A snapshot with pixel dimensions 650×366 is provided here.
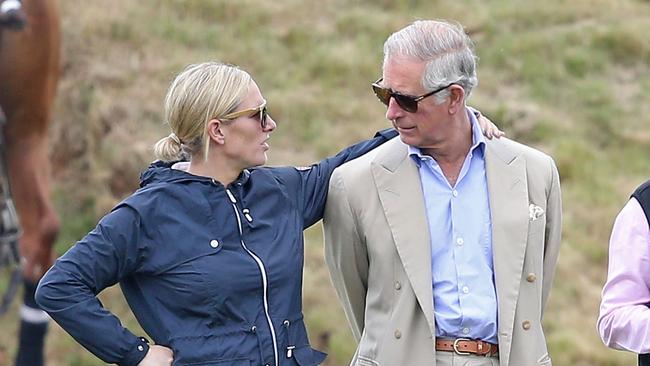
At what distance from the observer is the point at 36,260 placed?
707cm

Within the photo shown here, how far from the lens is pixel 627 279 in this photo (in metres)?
2.97

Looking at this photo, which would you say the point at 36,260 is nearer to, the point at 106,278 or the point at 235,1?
the point at 235,1

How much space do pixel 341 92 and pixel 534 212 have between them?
5848mm

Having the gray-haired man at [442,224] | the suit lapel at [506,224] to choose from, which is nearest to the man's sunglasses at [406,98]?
the gray-haired man at [442,224]

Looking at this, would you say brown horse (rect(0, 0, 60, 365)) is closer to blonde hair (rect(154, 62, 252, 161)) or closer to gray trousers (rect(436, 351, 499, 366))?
blonde hair (rect(154, 62, 252, 161))

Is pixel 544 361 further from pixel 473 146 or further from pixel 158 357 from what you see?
pixel 158 357

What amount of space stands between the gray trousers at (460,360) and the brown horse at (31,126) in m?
4.31

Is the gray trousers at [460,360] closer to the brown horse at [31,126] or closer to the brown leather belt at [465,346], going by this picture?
the brown leather belt at [465,346]

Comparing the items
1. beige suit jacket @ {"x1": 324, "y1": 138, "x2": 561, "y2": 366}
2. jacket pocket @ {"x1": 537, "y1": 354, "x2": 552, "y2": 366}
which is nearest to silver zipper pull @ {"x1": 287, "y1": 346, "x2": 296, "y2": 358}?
beige suit jacket @ {"x1": 324, "y1": 138, "x2": 561, "y2": 366}

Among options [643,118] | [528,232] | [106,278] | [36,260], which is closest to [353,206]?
[528,232]

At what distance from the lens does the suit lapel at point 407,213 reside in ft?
10.4

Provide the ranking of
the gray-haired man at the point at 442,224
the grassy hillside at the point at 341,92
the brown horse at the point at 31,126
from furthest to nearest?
the grassy hillside at the point at 341,92
the brown horse at the point at 31,126
the gray-haired man at the point at 442,224

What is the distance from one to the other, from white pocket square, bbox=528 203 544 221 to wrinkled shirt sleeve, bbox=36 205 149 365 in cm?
106

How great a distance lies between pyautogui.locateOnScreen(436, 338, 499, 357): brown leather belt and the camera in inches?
124
